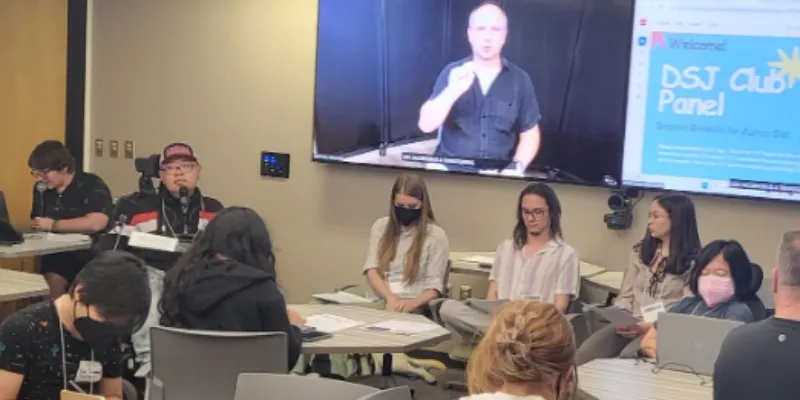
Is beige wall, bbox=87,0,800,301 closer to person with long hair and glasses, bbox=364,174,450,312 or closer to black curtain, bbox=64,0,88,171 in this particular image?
black curtain, bbox=64,0,88,171

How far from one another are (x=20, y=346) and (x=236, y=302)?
0.96 m

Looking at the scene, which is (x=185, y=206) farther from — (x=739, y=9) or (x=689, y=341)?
(x=739, y=9)

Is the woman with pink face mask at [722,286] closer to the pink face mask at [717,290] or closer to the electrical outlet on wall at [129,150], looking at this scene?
the pink face mask at [717,290]

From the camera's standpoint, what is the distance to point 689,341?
3.44 metres

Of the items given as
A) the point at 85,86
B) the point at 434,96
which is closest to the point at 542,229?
the point at 434,96

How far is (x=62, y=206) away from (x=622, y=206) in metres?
3.24

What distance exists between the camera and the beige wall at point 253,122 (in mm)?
6406

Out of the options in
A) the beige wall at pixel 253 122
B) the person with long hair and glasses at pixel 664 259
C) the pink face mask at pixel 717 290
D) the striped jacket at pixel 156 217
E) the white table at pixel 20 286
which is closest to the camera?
the pink face mask at pixel 717 290

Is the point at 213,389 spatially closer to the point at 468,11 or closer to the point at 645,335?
the point at 645,335

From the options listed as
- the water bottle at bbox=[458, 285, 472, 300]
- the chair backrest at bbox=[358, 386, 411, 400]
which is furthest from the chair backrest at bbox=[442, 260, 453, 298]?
the chair backrest at bbox=[358, 386, 411, 400]

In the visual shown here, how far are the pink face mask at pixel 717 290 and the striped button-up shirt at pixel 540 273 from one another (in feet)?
4.17

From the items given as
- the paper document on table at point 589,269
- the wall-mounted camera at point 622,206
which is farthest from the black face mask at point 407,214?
the wall-mounted camera at point 622,206

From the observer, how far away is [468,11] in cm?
591

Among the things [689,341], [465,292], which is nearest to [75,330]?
[689,341]
